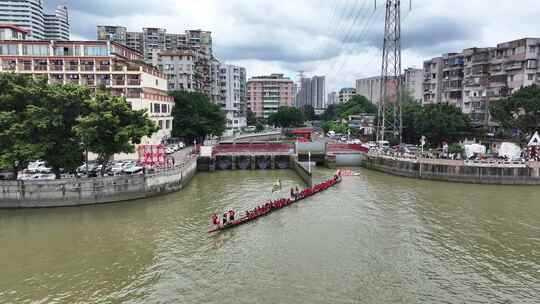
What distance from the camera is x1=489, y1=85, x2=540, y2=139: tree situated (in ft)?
174

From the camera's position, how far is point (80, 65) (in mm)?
53000

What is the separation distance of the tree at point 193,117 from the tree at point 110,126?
107 feet

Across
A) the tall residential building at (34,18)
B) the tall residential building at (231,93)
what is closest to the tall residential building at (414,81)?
the tall residential building at (231,93)

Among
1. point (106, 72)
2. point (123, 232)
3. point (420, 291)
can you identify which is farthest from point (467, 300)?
point (106, 72)

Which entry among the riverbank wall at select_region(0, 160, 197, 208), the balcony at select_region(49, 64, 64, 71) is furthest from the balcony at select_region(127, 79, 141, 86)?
the riverbank wall at select_region(0, 160, 197, 208)

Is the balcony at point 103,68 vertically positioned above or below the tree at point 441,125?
above

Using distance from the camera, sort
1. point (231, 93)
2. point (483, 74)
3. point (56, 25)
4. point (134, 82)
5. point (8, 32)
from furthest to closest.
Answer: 1. point (56, 25)
2. point (231, 93)
3. point (483, 74)
4. point (8, 32)
5. point (134, 82)

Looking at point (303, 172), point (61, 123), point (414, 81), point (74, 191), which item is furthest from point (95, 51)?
point (414, 81)

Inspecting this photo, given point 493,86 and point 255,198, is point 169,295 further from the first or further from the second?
point 493,86

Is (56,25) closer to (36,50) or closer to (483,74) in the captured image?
(36,50)

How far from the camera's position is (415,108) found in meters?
73.6

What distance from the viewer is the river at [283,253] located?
1750 cm

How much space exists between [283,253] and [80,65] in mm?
45056

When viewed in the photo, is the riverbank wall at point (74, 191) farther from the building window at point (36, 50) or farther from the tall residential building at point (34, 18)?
the tall residential building at point (34, 18)
